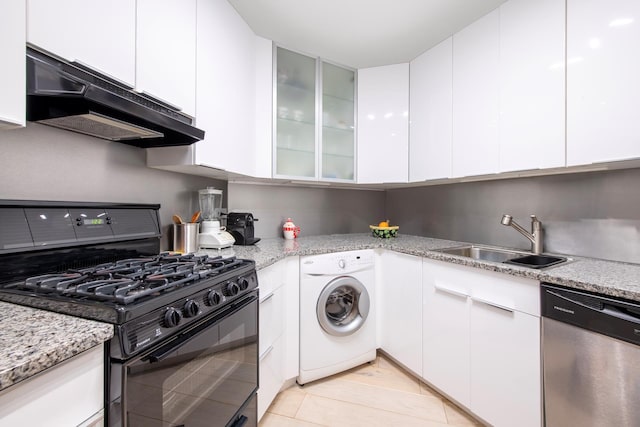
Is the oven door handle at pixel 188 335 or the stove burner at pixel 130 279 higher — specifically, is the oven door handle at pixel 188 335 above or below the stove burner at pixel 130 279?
below

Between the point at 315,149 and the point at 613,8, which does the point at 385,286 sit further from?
the point at 613,8

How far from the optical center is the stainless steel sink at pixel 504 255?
1.56 metres

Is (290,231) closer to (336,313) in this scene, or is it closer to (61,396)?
(336,313)

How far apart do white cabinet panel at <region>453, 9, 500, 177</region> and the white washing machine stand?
0.95 m

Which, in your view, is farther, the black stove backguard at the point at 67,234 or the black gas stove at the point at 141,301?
the black stove backguard at the point at 67,234

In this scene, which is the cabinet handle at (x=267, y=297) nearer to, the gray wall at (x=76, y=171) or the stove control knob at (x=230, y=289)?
the stove control knob at (x=230, y=289)

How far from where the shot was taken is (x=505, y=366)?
1288 mm

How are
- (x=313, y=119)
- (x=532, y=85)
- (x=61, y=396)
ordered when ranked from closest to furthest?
(x=61, y=396), (x=532, y=85), (x=313, y=119)

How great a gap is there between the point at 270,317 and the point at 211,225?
68 cm

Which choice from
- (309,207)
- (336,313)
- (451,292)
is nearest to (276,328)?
(336,313)

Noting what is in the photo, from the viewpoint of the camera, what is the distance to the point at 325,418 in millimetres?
1504

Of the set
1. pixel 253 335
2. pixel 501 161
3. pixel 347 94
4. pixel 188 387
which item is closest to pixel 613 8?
pixel 501 161

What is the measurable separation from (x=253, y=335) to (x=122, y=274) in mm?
590

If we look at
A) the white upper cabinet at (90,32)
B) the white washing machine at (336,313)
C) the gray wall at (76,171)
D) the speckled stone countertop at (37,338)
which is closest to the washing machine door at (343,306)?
the white washing machine at (336,313)
